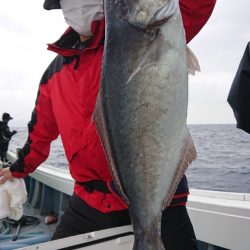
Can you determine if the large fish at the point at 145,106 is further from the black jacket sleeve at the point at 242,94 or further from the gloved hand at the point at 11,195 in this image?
the gloved hand at the point at 11,195

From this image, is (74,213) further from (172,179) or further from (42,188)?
(42,188)

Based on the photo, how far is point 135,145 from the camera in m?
1.65

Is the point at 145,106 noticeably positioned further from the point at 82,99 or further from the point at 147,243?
the point at 82,99

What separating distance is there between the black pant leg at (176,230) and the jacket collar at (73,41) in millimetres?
1112

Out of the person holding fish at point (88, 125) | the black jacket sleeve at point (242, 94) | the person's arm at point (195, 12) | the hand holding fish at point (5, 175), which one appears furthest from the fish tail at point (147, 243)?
the hand holding fish at point (5, 175)

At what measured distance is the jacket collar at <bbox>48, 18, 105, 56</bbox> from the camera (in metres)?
2.29

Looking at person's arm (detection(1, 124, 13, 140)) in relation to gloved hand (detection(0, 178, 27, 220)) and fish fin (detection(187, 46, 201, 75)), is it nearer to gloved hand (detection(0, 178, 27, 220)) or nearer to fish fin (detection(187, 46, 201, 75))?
gloved hand (detection(0, 178, 27, 220))

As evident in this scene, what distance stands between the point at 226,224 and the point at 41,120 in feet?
5.33

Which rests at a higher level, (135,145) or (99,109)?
(99,109)

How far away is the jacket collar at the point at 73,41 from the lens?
2.29 metres

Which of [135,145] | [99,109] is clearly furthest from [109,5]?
[135,145]

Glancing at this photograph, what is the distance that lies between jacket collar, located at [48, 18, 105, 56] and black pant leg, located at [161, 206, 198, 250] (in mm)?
1112

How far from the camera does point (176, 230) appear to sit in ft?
7.43

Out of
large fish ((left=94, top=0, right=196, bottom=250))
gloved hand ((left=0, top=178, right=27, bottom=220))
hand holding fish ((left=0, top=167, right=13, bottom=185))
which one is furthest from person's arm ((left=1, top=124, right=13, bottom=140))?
large fish ((left=94, top=0, right=196, bottom=250))
